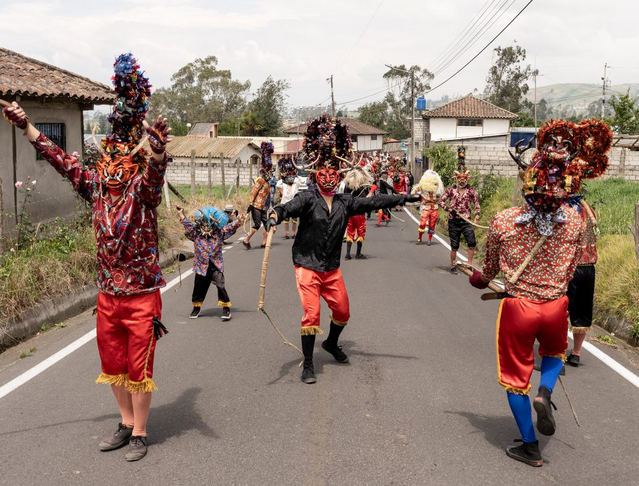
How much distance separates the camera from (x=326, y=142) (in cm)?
652

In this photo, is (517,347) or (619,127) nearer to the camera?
(517,347)

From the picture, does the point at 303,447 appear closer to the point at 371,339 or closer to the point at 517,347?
the point at 517,347

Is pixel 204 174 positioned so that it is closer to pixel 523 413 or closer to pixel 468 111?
pixel 468 111

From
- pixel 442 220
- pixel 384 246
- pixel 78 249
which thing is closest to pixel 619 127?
pixel 442 220

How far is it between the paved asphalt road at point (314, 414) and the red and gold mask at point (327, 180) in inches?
70.7

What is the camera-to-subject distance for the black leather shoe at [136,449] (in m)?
4.44

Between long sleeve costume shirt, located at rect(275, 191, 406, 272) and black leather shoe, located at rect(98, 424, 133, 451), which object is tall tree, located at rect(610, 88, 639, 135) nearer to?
long sleeve costume shirt, located at rect(275, 191, 406, 272)

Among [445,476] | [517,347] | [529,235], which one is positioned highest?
[529,235]

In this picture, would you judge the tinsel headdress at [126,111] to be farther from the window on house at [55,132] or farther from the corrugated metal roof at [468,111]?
the corrugated metal roof at [468,111]

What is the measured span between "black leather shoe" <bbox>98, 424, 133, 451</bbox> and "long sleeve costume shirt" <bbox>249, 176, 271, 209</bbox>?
34.9 feet

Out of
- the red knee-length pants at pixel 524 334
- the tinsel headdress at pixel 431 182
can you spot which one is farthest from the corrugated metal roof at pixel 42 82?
the red knee-length pants at pixel 524 334

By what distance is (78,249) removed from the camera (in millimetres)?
10023

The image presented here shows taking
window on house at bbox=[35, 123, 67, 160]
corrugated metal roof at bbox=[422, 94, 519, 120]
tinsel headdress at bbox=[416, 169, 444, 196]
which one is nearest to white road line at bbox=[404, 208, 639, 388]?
tinsel headdress at bbox=[416, 169, 444, 196]

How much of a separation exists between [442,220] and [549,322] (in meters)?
16.5
